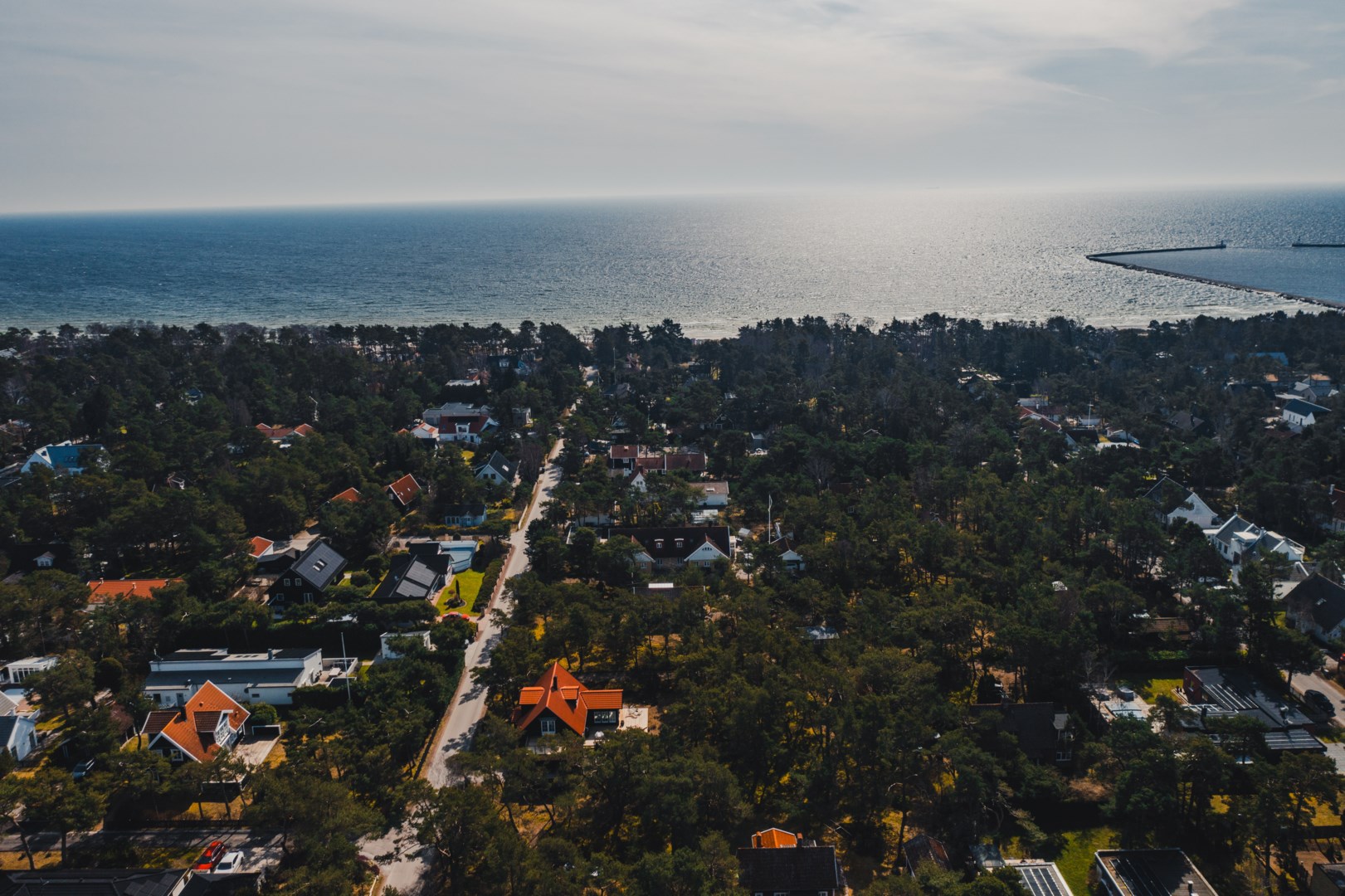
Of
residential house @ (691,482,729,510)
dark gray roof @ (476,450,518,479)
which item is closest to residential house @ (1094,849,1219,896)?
residential house @ (691,482,729,510)

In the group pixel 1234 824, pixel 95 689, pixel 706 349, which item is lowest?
pixel 95 689

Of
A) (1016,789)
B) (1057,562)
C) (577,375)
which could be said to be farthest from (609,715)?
(577,375)

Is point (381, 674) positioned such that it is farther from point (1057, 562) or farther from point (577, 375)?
point (577, 375)

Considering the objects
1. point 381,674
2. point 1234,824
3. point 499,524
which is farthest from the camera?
point 499,524

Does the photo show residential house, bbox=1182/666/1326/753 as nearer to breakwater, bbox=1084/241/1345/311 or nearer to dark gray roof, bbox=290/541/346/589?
dark gray roof, bbox=290/541/346/589

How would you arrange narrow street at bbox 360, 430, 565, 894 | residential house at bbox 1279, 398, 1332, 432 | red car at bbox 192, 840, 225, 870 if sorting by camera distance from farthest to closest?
residential house at bbox 1279, 398, 1332, 432
narrow street at bbox 360, 430, 565, 894
red car at bbox 192, 840, 225, 870

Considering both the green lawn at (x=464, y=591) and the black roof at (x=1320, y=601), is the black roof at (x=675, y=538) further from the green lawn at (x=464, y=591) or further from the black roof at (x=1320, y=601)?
the black roof at (x=1320, y=601)

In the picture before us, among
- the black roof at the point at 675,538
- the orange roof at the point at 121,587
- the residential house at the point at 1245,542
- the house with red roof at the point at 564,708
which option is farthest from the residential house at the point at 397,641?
the residential house at the point at 1245,542

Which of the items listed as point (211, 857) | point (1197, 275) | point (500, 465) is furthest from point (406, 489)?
point (1197, 275)
